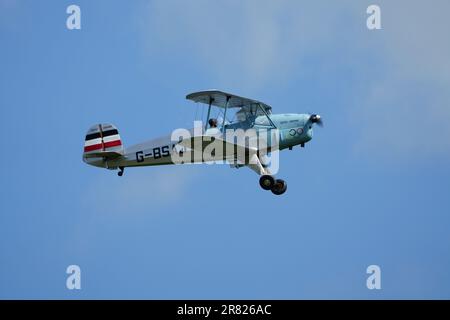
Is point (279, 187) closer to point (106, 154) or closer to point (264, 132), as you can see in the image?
point (264, 132)

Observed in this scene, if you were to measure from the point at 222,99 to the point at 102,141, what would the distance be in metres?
4.03

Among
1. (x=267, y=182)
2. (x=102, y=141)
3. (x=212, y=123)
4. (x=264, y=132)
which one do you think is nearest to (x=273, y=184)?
(x=267, y=182)

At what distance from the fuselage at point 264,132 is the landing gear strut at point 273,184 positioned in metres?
1.10

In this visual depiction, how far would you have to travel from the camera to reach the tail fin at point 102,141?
91.4 feet

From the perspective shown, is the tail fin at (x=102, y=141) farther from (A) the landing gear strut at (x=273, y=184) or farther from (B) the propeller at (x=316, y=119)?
(B) the propeller at (x=316, y=119)

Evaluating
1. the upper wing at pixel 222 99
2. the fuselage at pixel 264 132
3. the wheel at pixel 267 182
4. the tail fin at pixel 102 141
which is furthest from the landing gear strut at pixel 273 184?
the tail fin at pixel 102 141
